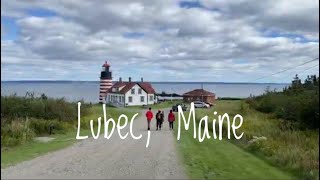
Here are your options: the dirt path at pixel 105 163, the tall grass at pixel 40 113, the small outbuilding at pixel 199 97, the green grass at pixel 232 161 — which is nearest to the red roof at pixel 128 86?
the small outbuilding at pixel 199 97

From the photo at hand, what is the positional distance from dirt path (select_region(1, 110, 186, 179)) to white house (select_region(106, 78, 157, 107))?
205ft

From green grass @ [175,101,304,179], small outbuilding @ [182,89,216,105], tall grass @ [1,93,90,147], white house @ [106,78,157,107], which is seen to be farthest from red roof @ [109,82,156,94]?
green grass @ [175,101,304,179]

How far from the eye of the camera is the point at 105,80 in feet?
283

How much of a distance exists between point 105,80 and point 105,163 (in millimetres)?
71373

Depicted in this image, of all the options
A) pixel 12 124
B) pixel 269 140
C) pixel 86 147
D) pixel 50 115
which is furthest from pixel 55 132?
pixel 269 140

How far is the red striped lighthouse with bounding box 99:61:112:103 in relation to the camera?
8415cm

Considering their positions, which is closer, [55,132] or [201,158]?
[201,158]

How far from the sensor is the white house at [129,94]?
84.1 m

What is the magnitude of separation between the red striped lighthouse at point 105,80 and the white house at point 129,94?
0.92 meters

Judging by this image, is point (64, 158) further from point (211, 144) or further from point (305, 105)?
point (305, 105)

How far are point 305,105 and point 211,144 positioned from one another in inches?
513

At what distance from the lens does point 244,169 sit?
47.4 ft

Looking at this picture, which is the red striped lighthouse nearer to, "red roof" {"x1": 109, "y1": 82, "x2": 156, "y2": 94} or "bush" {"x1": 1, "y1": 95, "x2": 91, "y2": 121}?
"red roof" {"x1": 109, "y1": 82, "x2": 156, "y2": 94}

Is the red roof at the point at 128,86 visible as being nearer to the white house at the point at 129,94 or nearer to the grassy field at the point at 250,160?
the white house at the point at 129,94
